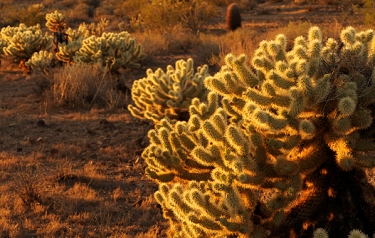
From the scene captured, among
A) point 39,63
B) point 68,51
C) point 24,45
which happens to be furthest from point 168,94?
point 24,45

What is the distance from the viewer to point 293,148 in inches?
115

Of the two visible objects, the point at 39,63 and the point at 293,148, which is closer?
the point at 293,148

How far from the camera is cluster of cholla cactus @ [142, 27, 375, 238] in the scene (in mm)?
2701

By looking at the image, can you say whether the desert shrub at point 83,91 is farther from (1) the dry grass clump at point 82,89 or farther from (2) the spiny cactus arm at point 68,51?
(2) the spiny cactus arm at point 68,51

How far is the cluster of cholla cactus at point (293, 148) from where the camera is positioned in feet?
8.86

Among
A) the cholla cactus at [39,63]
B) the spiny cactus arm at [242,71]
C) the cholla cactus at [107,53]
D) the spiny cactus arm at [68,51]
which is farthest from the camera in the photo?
the spiny cactus arm at [68,51]

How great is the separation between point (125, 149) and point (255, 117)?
4.60 metres

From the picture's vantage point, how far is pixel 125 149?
275 inches

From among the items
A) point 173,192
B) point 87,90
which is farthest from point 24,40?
point 173,192

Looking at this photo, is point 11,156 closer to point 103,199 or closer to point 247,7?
point 103,199

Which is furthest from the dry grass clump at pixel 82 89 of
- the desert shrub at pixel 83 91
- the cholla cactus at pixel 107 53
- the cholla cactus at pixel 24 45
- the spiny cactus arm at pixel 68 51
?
the cholla cactus at pixel 24 45

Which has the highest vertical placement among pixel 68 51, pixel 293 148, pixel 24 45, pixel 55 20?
pixel 293 148

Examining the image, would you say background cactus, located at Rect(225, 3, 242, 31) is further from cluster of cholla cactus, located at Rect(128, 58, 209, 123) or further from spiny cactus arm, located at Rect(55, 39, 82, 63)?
cluster of cholla cactus, located at Rect(128, 58, 209, 123)

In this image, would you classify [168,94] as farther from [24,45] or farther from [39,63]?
[24,45]
